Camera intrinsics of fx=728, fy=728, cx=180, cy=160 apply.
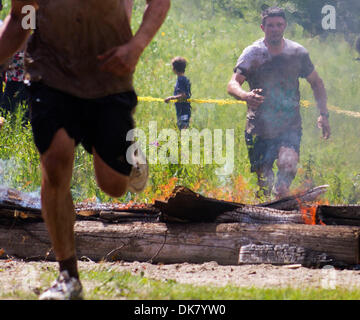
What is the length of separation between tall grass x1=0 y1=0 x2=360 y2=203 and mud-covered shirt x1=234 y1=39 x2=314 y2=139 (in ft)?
2.55

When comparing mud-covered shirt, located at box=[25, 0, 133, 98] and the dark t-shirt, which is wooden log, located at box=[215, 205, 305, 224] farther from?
the dark t-shirt

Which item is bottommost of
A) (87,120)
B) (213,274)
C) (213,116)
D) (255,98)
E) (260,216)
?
(213,274)

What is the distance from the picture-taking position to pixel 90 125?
4230 millimetres

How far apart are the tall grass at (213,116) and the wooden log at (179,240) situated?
7.83 feet

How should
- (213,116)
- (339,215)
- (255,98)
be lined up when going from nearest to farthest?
(339,215) → (255,98) → (213,116)

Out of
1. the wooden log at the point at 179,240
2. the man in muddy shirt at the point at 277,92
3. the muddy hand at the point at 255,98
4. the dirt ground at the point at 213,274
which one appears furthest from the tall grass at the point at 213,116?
the dirt ground at the point at 213,274

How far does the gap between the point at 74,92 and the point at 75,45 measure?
11.0 inches

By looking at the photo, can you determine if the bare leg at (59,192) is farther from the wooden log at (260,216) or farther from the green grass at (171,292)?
the wooden log at (260,216)

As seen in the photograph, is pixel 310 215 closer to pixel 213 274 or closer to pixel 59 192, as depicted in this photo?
pixel 213 274

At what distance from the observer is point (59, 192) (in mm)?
4094

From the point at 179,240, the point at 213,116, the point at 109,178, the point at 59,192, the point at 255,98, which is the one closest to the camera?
the point at 59,192

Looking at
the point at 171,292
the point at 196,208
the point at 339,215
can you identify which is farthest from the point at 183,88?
the point at 171,292
